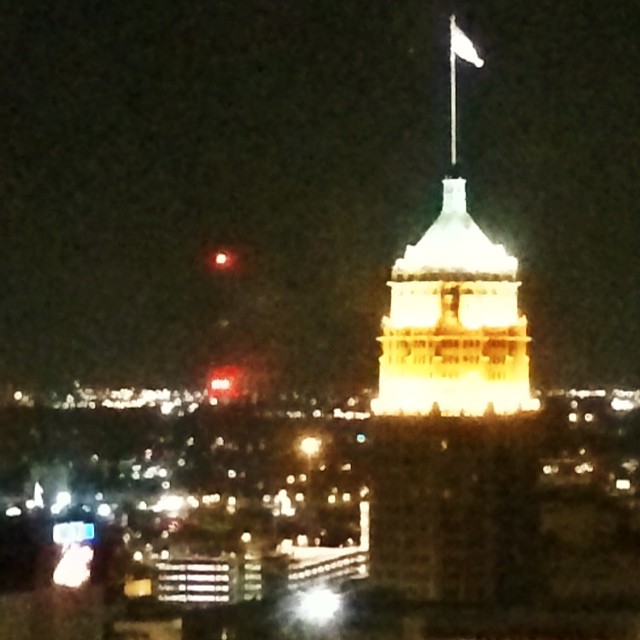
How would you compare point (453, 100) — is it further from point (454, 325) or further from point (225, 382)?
point (225, 382)

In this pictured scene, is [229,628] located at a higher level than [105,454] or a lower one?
lower

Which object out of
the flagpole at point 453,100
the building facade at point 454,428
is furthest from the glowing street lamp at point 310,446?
the flagpole at point 453,100

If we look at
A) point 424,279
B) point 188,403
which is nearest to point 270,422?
point 188,403

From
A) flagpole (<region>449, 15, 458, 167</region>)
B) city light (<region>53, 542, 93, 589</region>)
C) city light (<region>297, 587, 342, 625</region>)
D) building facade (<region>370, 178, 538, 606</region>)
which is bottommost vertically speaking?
city light (<region>297, 587, 342, 625</region>)

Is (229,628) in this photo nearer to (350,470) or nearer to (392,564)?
(392,564)

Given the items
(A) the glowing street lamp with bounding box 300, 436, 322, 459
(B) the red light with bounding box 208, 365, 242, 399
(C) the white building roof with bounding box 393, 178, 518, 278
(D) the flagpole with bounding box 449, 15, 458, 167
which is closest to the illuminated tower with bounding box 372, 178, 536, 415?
(C) the white building roof with bounding box 393, 178, 518, 278

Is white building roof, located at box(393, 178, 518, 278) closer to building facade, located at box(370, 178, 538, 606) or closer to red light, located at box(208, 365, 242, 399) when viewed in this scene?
building facade, located at box(370, 178, 538, 606)

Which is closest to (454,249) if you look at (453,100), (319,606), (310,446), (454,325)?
(454,325)
